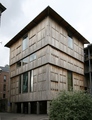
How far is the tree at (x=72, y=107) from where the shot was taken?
1143 cm

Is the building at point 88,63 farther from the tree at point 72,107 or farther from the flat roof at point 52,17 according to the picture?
the tree at point 72,107

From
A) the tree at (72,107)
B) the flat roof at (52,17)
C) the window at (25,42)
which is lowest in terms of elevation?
the tree at (72,107)

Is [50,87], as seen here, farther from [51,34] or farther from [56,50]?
[51,34]

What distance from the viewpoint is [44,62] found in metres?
22.6

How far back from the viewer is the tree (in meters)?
11.4

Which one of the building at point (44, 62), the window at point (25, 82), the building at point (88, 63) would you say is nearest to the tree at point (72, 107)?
the building at point (44, 62)

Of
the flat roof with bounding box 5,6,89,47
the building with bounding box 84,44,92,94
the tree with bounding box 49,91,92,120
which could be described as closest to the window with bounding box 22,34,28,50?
the flat roof with bounding box 5,6,89,47

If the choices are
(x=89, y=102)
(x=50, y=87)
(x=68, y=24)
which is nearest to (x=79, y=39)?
(x=68, y=24)

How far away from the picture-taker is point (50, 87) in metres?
21.6

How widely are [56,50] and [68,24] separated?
15.5 feet

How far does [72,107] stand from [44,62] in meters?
11.4

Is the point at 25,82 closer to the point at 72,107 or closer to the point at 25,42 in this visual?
the point at 25,42

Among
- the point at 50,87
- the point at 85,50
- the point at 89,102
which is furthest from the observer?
the point at 85,50

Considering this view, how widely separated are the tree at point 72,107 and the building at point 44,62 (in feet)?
29.6
